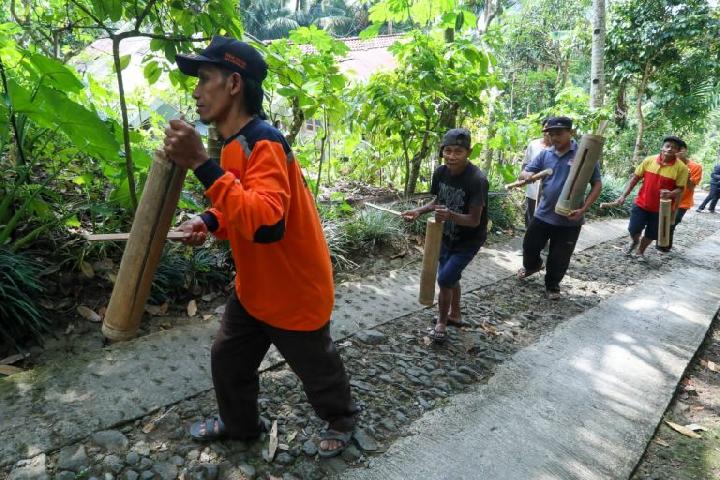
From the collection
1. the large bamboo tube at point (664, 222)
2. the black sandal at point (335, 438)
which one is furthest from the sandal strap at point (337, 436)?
the large bamboo tube at point (664, 222)

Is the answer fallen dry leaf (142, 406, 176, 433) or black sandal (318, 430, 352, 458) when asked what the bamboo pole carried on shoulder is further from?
fallen dry leaf (142, 406, 176, 433)

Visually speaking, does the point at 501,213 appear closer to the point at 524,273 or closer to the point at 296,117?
the point at 524,273

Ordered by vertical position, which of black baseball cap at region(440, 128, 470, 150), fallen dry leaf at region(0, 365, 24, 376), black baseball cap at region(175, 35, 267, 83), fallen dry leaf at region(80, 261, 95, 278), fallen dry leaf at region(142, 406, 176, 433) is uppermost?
black baseball cap at region(175, 35, 267, 83)

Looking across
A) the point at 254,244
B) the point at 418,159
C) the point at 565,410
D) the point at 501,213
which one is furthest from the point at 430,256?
the point at 501,213

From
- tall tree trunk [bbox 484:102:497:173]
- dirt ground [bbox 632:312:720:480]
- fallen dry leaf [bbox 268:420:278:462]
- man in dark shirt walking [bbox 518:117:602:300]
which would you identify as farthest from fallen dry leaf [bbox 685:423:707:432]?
tall tree trunk [bbox 484:102:497:173]

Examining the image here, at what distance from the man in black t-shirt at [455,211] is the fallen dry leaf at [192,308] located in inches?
70.2

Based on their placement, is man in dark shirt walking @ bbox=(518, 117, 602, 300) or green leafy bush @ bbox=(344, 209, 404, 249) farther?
green leafy bush @ bbox=(344, 209, 404, 249)

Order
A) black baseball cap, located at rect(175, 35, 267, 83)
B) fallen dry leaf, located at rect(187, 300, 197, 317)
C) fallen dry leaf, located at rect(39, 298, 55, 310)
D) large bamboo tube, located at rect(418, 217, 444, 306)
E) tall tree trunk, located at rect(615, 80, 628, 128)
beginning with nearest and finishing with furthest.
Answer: black baseball cap, located at rect(175, 35, 267, 83) < fallen dry leaf, located at rect(39, 298, 55, 310) < large bamboo tube, located at rect(418, 217, 444, 306) < fallen dry leaf, located at rect(187, 300, 197, 317) < tall tree trunk, located at rect(615, 80, 628, 128)

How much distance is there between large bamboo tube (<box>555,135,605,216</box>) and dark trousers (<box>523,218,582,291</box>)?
0.47 m

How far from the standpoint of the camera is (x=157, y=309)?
339 centimetres

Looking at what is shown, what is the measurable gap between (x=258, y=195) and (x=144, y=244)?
62 centimetres

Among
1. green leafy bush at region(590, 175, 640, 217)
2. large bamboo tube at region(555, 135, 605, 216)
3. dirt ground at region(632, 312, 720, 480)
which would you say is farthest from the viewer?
green leafy bush at region(590, 175, 640, 217)

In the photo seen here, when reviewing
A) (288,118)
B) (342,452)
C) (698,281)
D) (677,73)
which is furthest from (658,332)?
(677,73)

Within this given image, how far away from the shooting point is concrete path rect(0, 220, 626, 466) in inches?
86.1
